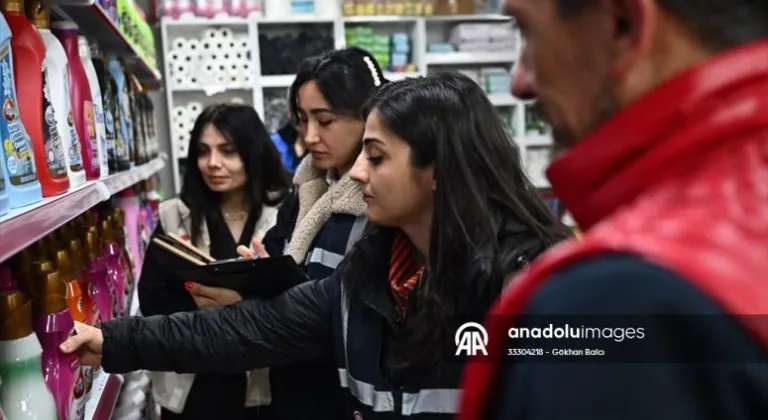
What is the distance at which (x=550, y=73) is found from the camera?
1.83 feet

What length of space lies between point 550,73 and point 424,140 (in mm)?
735

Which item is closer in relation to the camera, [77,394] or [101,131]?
[77,394]

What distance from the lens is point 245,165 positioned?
252cm

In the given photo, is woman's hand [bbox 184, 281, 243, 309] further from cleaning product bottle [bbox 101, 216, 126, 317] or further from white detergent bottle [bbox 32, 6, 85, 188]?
white detergent bottle [bbox 32, 6, 85, 188]

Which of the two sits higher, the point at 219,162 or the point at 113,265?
the point at 219,162

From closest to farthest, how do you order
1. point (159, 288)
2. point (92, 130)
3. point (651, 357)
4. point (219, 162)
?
point (651, 357), point (92, 130), point (159, 288), point (219, 162)

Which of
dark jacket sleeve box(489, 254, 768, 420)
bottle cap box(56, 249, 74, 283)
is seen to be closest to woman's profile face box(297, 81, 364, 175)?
bottle cap box(56, 249, 74, 283)

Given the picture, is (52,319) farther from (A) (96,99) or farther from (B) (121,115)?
(B) (121,115)

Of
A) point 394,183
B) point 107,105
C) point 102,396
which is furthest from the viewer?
point 107,105

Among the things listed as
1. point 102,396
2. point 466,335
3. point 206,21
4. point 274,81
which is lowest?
point 102,396

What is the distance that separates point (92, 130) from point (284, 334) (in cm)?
65

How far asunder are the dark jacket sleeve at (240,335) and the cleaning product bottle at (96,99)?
43 cm

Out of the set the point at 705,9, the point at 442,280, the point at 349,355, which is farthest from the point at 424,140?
the point at 705,9

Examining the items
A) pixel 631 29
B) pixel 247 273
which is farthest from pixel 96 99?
pixel 631 29
